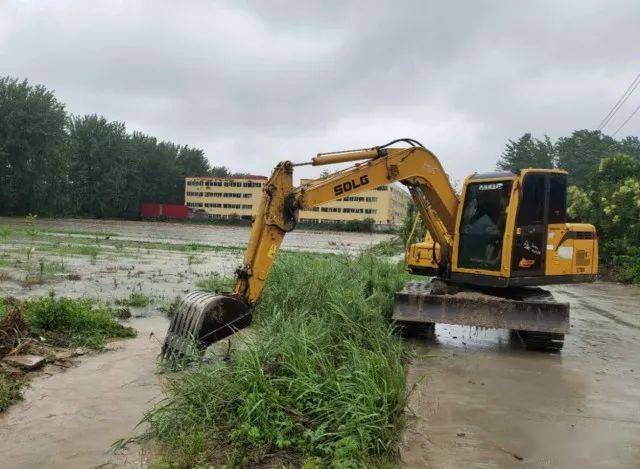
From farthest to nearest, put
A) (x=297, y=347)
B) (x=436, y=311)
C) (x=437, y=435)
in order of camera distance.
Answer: (x=436, y=311) → (x=297, y=347) → (x=437, y=435)

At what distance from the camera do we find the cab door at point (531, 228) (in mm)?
8945

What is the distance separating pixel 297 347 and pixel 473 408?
204 cm

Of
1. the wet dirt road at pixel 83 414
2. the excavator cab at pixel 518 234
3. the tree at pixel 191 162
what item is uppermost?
the tree at pixel 191 162

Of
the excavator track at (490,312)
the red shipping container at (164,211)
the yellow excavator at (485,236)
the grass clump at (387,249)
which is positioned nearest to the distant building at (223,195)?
the red shipping container at (164,211)

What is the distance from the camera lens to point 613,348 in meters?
9.88

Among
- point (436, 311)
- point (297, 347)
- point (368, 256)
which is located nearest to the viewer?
point (297, 347)

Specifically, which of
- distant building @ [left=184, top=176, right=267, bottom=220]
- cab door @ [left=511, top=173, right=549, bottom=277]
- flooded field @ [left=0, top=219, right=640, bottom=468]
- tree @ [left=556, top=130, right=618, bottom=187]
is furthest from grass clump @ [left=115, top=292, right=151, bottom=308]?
distant building @ [left=184, top=176, right=267, bottom=220]

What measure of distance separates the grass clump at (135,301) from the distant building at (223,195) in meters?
86.9

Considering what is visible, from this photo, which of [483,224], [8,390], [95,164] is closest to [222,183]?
[95,164]

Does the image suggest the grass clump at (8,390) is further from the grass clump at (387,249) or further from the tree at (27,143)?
the tree at (27,143)

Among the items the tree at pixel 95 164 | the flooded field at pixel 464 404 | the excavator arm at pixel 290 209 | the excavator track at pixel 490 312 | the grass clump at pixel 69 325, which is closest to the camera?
the flooded field at pixel 464 404

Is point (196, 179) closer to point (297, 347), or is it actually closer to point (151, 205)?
point (151, 205)

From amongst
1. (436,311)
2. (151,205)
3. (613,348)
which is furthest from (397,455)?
(151,205)

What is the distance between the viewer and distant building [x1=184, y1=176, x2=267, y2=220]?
99875 millimetres
